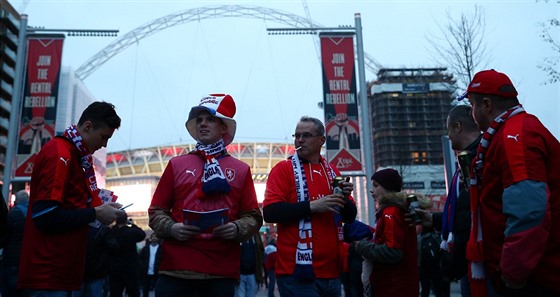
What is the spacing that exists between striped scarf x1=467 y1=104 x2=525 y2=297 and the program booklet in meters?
1.61

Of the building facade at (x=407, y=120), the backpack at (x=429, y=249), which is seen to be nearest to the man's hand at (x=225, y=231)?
the backpack at (x=429, y=249)

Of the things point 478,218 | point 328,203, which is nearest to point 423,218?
point 328,203

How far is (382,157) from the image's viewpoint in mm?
77188

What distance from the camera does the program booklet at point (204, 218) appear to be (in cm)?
312

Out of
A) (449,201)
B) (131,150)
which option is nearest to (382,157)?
(131,150)

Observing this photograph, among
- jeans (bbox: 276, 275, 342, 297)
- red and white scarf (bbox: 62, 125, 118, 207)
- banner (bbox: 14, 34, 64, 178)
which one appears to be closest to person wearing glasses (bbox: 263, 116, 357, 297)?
jeans (bbox: 276, 275, 342, 297)

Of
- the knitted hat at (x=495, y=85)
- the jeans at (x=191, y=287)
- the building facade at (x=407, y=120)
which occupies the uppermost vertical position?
the building facade at (x=407, y=120)

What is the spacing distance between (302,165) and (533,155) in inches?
83.4

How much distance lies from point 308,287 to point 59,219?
194cm

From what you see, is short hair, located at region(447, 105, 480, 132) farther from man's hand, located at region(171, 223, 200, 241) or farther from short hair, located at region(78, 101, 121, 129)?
short hair, located at region(78, 101, 121, 129)

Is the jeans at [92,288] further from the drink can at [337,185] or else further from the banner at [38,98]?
the banner at [38,98]

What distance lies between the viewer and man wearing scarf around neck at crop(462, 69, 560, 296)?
2439mm

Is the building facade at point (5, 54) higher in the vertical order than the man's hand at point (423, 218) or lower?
higher

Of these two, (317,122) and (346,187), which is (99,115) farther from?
(346,187)
